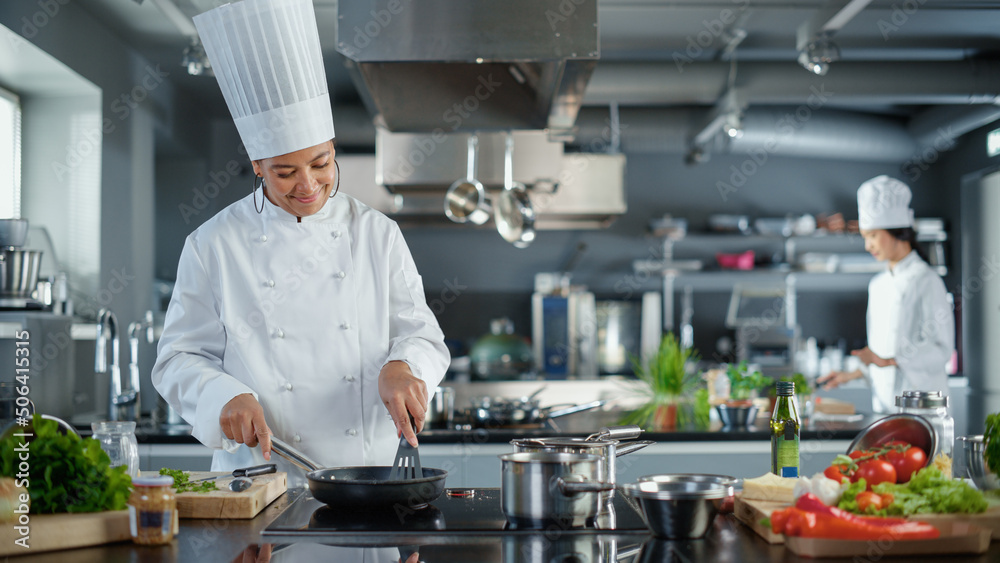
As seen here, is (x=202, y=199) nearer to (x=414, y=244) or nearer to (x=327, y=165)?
(x=414, y=244)

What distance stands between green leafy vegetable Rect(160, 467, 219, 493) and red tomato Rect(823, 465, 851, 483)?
40.0 inches

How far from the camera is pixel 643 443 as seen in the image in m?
1.35

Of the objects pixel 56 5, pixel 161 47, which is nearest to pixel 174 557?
pixel 56 5

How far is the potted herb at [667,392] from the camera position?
2980 mm

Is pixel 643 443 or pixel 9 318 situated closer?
pixel 643 443

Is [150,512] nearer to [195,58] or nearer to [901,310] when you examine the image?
[195,58]

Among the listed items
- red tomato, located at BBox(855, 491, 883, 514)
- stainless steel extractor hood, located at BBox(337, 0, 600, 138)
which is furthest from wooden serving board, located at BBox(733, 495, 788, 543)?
stainless steel extractor hood, located at BBox(337, 0, 600, 138)

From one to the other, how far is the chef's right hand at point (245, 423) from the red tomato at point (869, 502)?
983 mm

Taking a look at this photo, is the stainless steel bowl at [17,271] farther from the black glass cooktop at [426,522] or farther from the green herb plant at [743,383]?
the green herb plant at [743,383]

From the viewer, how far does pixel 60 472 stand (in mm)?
1218

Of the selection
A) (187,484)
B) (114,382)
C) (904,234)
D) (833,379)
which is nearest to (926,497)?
(187,484)

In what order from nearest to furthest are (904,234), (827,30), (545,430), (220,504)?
(220,504), (545,430), (827,30), (904,234)

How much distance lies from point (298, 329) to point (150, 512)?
697mm

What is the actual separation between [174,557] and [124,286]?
3699 millimetres
